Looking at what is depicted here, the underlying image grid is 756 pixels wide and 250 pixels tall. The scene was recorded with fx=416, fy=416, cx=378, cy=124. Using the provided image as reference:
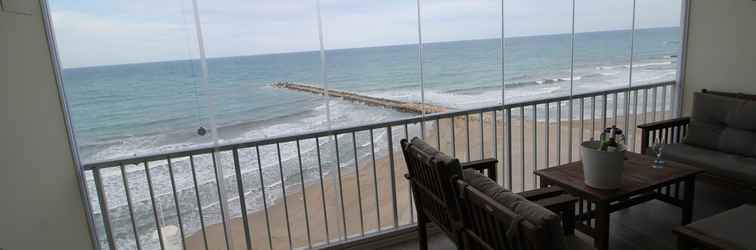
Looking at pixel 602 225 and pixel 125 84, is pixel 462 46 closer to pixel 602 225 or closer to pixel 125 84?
pixel 602 225

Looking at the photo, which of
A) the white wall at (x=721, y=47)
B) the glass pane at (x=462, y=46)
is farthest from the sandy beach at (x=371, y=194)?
the white wall at (x=721, y=47)

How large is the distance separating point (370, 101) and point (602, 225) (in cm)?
204

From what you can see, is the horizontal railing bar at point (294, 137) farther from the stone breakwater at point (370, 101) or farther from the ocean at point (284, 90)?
the stone breakwater at point (370, 101)

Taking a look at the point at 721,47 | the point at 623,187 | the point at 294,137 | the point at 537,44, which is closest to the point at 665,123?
the point at 721,47

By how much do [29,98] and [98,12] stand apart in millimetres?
494

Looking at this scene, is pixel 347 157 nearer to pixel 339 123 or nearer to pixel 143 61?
pixel 339 123

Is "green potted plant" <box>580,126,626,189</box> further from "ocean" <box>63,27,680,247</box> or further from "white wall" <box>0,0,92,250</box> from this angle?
"white wall" <box>0,0,92,250</box>

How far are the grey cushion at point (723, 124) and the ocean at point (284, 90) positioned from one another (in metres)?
0.57

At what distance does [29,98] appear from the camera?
1879 millimetres

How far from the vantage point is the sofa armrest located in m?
3.37

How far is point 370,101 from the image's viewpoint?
3.65 metres

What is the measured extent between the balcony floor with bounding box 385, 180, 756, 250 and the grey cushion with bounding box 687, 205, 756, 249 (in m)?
0.58

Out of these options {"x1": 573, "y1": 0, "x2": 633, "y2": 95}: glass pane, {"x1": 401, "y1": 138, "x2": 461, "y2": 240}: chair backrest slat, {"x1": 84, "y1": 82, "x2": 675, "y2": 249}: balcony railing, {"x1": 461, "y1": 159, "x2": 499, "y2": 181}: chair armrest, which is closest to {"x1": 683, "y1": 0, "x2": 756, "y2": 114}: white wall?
{"x1": 84, "y1": 82, "x2": 675, "y2": 249}: balcony railing

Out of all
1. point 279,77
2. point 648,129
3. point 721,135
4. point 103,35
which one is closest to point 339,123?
point 279,77
